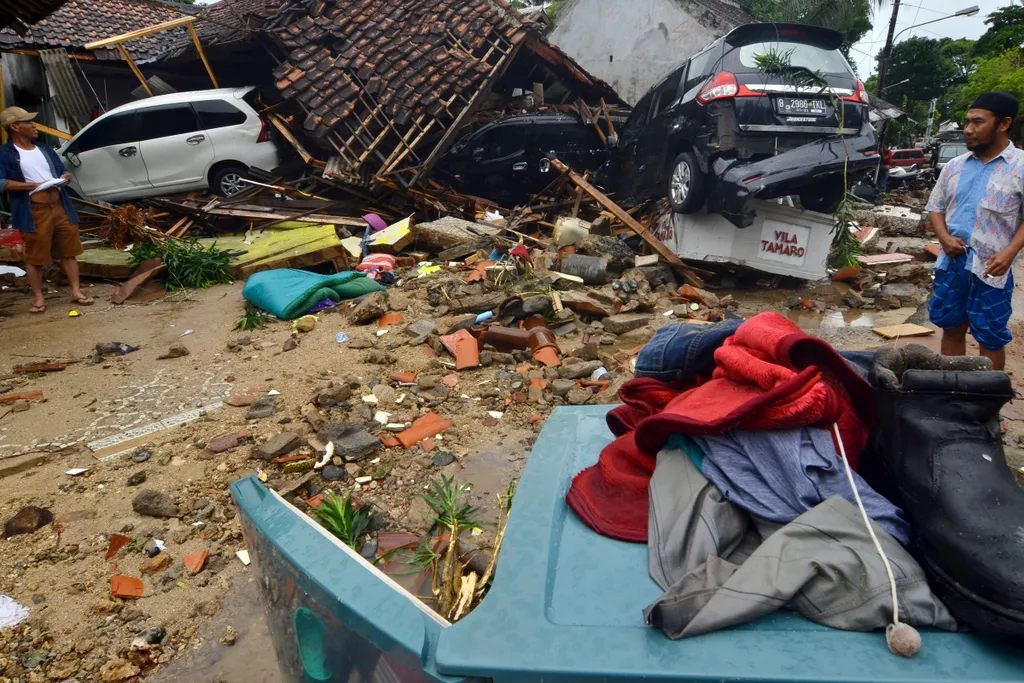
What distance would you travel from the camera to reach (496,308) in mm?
5742

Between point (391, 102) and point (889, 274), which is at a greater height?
point (391, 102)

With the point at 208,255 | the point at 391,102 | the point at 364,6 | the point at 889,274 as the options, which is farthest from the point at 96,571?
the point at 364,6

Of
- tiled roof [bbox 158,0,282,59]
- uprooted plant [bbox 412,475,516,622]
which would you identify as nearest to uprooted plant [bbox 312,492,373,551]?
uprooted plant [bbox 412,475,516,622]

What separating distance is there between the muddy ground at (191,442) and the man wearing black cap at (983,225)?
0.73 m

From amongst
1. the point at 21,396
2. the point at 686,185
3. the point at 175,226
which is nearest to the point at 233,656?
the point at 21,396

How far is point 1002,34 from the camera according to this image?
105ft

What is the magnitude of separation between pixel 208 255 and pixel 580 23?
591 inches

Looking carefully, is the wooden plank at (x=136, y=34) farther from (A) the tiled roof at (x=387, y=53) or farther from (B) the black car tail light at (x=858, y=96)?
(B) the black car tail light at (x=858, y=96)

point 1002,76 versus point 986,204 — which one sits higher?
point 986,204

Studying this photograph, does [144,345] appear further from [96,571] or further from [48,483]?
[96,571]

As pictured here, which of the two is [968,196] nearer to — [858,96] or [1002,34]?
[858,96]

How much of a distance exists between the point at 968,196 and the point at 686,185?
3149 millimetres

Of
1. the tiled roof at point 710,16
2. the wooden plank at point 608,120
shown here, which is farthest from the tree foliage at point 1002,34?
the wooden plank at point 608,120

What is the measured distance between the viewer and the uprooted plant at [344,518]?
284cm
